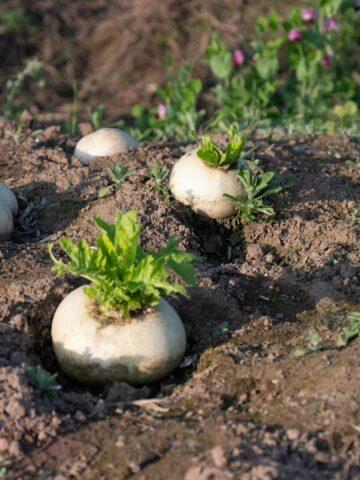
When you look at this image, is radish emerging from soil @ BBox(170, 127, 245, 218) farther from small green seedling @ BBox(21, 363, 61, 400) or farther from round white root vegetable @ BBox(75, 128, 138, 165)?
small green seedling @ BBox(21, 363, 61, 400)

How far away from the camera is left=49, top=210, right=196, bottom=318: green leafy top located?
3643 mm

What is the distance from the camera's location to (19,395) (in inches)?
133

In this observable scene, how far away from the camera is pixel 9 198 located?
16.3 feet

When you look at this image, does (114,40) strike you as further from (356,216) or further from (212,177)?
(356,216)

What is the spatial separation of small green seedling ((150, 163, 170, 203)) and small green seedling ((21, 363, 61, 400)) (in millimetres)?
1629

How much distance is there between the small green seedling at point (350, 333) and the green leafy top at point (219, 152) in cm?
128

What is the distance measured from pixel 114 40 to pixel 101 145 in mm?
4804

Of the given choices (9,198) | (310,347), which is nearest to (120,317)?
(310,347)

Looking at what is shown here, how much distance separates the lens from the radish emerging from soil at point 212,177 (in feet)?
15.5

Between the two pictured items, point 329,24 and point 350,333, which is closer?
point 350,333

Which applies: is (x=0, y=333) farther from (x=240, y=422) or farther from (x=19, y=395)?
(x=240, y=422)

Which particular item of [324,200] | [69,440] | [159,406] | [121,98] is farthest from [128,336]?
[121,98]

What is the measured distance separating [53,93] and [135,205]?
17.1ft

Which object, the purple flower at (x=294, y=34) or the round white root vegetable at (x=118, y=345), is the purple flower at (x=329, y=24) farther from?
the round white root vegetable at (x=118, y=345)
